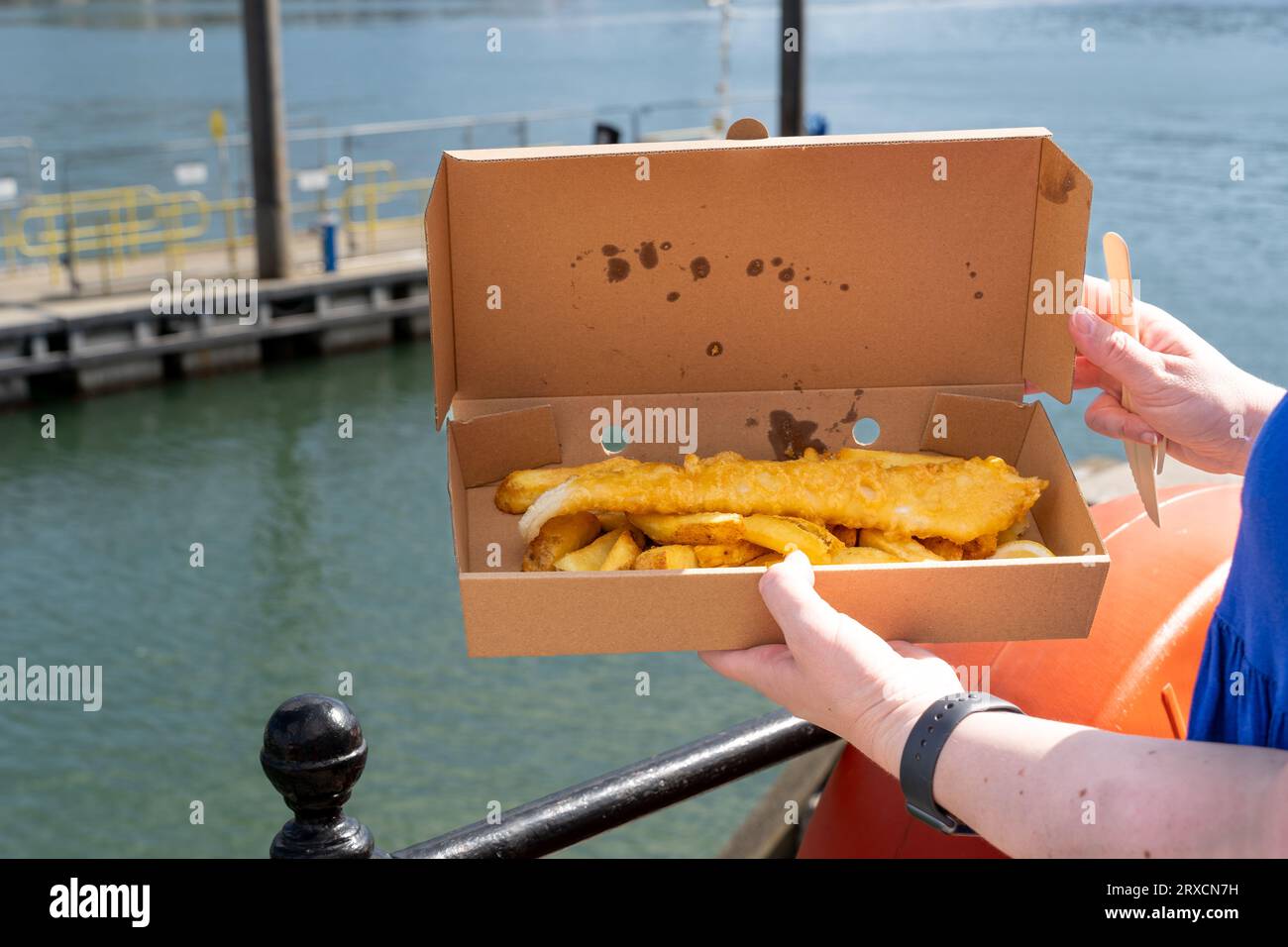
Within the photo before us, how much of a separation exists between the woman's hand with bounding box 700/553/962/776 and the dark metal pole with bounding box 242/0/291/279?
1707 cm

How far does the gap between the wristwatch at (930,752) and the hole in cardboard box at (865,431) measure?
100cm

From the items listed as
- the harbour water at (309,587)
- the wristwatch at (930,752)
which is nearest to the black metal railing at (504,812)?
the wristwatch at (930,752)

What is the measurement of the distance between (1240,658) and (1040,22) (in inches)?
3551

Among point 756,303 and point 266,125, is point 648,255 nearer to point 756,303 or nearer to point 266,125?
point 756,303

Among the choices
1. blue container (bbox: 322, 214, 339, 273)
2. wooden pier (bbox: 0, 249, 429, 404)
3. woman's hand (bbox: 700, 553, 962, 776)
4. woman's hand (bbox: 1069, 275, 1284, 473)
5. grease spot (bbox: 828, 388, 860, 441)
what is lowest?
wooden pier (bbox: 0, 249, 429, 404)

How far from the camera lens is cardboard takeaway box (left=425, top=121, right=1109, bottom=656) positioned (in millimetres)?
2219

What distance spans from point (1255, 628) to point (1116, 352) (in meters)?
0.74

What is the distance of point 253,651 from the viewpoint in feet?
40.3

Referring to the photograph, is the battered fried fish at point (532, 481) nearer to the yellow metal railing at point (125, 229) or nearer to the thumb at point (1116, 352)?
the thumb at point (1116, 352)

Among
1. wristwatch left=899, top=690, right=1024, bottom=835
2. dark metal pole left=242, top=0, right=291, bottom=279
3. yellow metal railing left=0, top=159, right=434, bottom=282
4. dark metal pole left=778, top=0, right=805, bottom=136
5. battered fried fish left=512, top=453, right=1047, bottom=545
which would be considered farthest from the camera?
dark metal pole left=778, top=0, right=805, bottom=136

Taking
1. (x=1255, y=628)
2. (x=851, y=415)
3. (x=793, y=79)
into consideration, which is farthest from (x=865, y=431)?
(x=793, y=79)

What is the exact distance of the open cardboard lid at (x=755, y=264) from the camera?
7.28 ft

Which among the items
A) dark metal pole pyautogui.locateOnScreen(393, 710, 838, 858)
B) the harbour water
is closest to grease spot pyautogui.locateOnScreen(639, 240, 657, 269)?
dark metal pole pyautogui.locateOnScreen(393, 710, 838, 858)

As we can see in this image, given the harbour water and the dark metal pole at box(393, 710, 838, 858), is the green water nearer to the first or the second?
the harbour water
